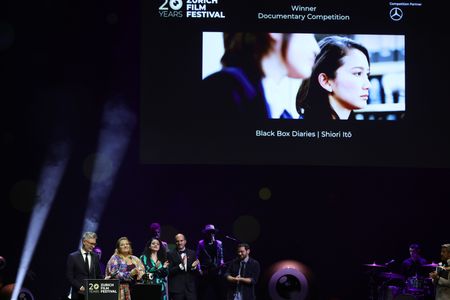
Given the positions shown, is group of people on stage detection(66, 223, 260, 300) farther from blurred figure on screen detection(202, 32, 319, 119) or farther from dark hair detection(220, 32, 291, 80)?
dark hair detection(220, 32, 291, 80)

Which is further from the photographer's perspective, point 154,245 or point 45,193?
point 45,193

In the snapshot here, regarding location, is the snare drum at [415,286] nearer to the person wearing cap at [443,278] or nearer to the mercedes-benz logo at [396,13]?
the person wearing cap at [443,278]

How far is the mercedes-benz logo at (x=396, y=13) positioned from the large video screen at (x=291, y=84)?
0.5 inches

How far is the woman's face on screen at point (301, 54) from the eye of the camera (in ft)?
33.7

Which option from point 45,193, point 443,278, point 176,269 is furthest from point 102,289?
point 45,193

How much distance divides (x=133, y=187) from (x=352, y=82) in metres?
3.54

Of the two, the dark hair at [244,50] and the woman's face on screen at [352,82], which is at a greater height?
the dark hair at [244,50]

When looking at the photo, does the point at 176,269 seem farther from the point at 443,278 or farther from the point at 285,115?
the point at 443,278

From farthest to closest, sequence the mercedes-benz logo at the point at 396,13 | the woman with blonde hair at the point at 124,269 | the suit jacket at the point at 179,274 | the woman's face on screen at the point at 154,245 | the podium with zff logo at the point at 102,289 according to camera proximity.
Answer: the mercedes-benz logo at the point at 396,13 → the suit jacket at the point at 179,274 → the woman's face on screen at the point at 154,245 → the woman with blonde hair at the point at 124,269 → the podium with zff logo at the point at 102,289

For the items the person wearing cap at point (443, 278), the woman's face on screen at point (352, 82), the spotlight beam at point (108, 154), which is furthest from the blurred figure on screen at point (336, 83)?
the spotlight beam at point (108, 154)

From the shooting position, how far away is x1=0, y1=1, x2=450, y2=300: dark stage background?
1112 centimetres

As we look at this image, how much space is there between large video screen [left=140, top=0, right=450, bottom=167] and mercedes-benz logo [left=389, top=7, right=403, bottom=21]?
1 cm

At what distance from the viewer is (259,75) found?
10.2 meters

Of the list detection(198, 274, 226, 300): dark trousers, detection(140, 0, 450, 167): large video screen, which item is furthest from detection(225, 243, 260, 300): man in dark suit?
detection(140, 0, 450, 167): large video screen
